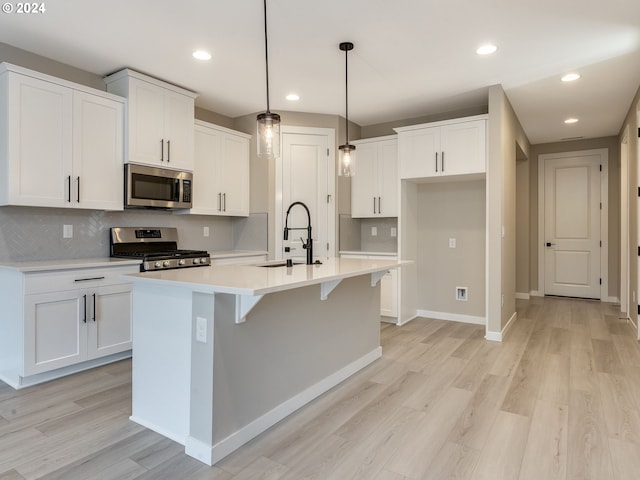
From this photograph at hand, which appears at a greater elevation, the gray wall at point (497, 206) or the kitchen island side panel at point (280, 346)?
the gray wall at point (497, 206)

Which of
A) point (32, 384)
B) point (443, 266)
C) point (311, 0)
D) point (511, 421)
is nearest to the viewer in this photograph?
point (511, 421)

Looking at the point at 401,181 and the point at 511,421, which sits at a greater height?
the point at 401,181

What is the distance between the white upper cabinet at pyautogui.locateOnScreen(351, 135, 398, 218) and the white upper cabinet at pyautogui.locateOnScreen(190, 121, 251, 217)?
1.44m

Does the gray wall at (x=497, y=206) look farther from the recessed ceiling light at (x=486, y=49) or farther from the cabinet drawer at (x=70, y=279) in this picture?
the cabinet drawer at (x=70, y=279)

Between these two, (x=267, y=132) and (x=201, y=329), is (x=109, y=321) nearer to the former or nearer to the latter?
(x=201, y=329)

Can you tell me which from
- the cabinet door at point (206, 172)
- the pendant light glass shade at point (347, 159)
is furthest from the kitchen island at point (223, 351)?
the cabinet door at point (206, 172)

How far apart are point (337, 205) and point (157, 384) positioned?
10.5 feet

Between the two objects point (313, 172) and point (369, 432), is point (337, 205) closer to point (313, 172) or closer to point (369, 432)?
point (313, 172)

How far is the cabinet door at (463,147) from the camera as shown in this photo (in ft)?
13.6

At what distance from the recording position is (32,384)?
111 inches

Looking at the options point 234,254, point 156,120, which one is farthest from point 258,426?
point 156,120

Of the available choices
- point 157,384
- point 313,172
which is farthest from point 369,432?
point 313,172

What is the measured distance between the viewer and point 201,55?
130 inches

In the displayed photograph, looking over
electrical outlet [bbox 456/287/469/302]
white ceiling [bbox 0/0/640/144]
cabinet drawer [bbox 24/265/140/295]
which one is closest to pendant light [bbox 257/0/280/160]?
white ceiling [bbox 0/0/640/144]
